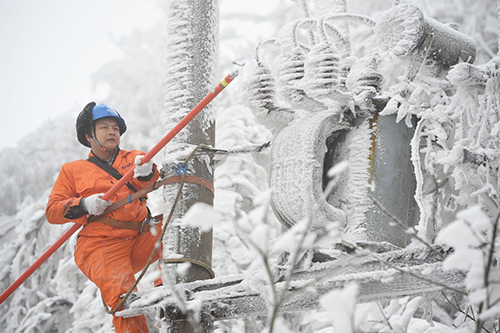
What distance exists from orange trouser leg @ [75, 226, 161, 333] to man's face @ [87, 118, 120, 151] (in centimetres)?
59

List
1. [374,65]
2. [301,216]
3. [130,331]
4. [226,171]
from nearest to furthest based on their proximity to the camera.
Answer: [301,216]
[374,65]
[130,331]
[226,171]

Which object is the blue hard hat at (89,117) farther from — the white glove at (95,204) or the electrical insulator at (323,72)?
the electrical insulator at (323,72)

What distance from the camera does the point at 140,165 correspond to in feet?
9.68

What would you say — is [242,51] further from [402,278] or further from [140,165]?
[402,278]

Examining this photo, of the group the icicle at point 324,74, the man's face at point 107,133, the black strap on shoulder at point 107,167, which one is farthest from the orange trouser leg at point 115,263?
the icicle at point 324,74

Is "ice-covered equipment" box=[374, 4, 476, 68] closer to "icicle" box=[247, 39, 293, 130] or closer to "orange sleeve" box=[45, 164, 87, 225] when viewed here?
"icicle" box=[247, 39, 293, 130]

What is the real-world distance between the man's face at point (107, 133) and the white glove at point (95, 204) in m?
0.43

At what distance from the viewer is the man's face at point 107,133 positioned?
330 cm

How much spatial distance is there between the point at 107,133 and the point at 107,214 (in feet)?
1.78

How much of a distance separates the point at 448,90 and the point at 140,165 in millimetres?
1652

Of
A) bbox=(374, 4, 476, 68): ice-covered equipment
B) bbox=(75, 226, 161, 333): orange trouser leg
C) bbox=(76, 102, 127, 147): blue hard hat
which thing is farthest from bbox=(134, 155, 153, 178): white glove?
bbox=(374, 4, 476, 68): ice-covered equipment

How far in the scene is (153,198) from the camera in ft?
18.1

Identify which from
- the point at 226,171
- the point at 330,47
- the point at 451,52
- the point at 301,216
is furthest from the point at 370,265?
the point at 226,171

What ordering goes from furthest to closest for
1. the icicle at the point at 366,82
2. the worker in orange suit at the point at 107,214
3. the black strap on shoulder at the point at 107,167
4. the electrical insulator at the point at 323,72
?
the black strap on shoulder at the point at 107,167
the worker in orange suit at the point at 107,214
the icicle at the point at 366,82
the electrical insulator at the point at 323,72
